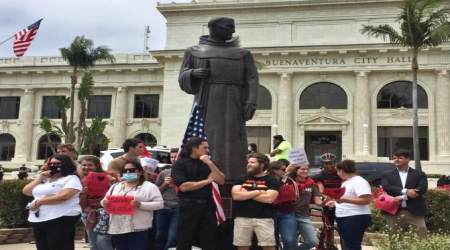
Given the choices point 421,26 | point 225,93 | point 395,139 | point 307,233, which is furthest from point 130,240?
point 395,139

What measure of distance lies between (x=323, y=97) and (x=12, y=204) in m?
Result: 32.0

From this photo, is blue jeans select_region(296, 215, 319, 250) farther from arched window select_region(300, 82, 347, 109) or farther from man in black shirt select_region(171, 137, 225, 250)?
arched window select_region(300, 82, 347, 109)

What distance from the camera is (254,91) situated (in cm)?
714

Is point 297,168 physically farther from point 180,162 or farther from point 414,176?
point 180,162

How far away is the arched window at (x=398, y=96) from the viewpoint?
39.3 meters

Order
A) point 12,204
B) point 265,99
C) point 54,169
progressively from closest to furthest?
point 54,169, point 12,204, point 265,99

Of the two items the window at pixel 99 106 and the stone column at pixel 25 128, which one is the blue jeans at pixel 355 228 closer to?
the window at pixel 99 106

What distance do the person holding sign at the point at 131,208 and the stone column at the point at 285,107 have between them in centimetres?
3424

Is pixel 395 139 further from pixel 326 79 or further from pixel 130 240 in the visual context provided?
pixel 130 240

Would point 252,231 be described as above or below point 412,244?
above

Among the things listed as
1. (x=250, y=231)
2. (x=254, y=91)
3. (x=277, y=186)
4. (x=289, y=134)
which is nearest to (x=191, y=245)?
(x=250, y=231)

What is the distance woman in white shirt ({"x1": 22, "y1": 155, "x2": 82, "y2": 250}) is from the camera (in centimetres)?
605

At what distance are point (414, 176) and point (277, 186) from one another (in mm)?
3167

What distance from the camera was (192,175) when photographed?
6.08 meters
